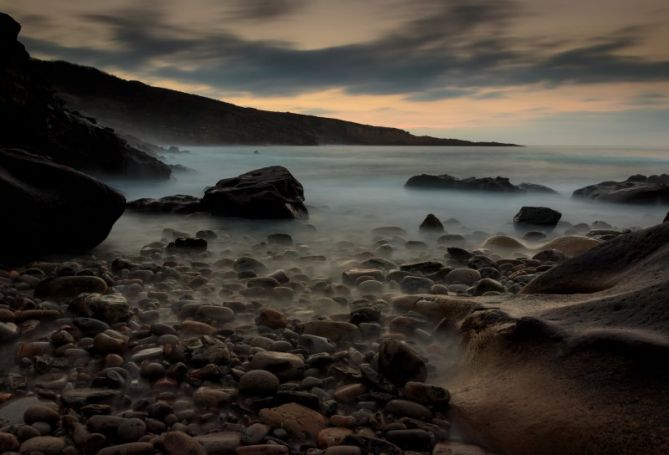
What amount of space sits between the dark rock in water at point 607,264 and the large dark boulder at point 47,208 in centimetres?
394

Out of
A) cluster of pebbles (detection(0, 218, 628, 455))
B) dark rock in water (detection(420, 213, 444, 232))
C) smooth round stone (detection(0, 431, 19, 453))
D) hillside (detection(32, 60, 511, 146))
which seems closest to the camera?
smooth round stone (detection(0, 431, 19, 453))

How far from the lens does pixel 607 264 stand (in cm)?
276

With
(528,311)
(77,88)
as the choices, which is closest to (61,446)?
(528,311)

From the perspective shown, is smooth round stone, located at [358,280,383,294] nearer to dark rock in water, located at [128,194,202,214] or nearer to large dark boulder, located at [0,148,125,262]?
large dark boulder, located at [0,148,125,262]

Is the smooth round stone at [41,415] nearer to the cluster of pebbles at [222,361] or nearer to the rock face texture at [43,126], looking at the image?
the cluster of pebbles at [222,361]

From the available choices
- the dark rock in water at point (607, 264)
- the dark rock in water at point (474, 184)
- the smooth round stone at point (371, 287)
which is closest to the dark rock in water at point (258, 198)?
the smooth round stone at point (371, 287)

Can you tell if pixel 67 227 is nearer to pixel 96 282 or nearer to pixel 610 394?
pixel 96 282

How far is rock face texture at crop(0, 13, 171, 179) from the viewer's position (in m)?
6.25

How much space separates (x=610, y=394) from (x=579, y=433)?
0.18m

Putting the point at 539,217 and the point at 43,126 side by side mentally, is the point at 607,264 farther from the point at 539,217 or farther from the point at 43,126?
the point at 43,126

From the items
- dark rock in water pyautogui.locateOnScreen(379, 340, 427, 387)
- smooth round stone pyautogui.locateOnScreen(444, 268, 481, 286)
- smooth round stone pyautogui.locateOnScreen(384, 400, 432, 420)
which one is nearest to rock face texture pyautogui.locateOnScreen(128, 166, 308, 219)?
smooth round stone pyautogui.locateOnScreen(444, 268, 481, 286)

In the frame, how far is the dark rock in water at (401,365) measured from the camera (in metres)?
2.24

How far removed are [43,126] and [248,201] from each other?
11.0 ft

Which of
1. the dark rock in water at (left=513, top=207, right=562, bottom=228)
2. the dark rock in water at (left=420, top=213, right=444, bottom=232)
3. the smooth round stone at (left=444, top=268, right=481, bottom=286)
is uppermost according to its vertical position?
the dark rock in water at (left=513, top=207, right=562, bottom=228)
